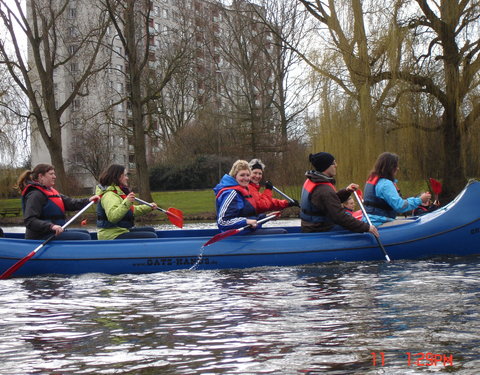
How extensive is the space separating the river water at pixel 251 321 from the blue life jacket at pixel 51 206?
40.5 inches

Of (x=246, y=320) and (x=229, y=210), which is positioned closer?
(x=246, y=320)

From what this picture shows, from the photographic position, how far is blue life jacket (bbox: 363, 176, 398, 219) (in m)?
9.17

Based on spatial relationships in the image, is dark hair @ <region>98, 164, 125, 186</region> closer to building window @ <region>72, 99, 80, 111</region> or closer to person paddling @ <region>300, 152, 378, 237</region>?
person paddling @ <region>300, 152, 378, 237</region>

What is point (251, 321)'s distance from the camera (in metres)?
5.65

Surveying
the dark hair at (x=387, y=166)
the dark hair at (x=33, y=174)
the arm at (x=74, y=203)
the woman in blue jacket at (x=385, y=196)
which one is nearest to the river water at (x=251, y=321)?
the woman in blue jacket at (x=385, y=196)

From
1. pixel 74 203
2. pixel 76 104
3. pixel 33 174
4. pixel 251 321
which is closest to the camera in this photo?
pixel 251 321

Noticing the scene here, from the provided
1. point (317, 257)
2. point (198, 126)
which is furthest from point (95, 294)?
point (198, 126)

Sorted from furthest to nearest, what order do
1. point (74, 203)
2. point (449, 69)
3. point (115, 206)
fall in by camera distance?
1. point (449, 69)
2. point (74, 203)
3. point (115, 206)

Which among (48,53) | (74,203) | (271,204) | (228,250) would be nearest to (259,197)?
(271,204)

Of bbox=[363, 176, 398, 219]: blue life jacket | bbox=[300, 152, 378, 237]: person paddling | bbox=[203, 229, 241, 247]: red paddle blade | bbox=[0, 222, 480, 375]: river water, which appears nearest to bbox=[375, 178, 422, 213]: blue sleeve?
bbox=[363, 176, 398, 219]: blue life jacket

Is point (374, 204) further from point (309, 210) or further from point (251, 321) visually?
point (251, 321)

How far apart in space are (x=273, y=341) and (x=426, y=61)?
43.1 ft

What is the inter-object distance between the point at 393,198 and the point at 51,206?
4621 mm
